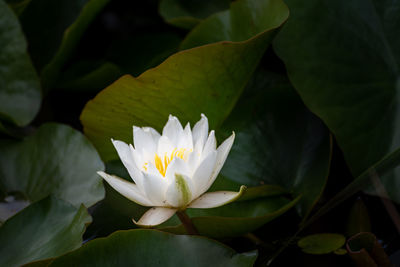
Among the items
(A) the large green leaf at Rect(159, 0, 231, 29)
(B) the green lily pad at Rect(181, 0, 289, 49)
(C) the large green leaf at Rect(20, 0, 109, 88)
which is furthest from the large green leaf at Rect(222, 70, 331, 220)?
(C) the large green leaf at Rect(20, 0, 109, 88)

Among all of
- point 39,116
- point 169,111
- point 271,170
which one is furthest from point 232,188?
point 39,116

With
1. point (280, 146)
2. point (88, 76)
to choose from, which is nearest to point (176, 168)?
point (280, 146)

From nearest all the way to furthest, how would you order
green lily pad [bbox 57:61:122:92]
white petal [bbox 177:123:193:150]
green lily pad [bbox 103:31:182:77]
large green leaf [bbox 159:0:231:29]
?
white petal [bbox 177:123:193:150]
green lily pad [bbox 57:61:122:92]
large green leaf [bbox 159:0:231:29]
green lily pad [bbox 103:31:182:77]

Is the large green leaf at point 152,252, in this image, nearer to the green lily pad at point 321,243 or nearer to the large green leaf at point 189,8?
the green lily pad at point 321,243

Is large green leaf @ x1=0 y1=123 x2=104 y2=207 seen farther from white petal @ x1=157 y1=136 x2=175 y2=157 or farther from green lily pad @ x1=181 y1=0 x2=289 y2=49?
green lily pad @ x1=181 y1=0 x2=289 y2=49

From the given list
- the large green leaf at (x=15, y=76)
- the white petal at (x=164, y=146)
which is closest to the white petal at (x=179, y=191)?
the white petal at (x=164, y=146)
